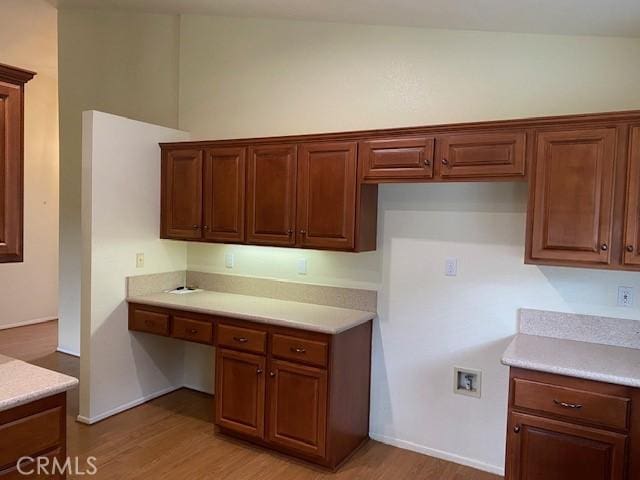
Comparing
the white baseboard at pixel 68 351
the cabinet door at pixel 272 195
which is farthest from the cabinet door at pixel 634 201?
the white baseboard at pixel 68 351

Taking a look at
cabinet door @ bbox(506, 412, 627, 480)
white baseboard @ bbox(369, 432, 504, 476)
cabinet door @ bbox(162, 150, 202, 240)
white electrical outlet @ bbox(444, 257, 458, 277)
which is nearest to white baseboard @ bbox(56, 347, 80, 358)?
cabinet door @ bbox(162, 150, 202, 240)

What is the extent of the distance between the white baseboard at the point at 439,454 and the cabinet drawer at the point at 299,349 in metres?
0.87

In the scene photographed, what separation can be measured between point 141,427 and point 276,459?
3.52 ft

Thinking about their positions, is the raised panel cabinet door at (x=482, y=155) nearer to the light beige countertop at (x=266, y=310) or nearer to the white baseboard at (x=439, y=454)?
the light beige countertop at (x=266, y=310)

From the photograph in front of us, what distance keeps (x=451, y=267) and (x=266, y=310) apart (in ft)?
4.07

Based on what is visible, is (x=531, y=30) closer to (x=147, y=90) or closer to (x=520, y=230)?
(x=520, y=230)

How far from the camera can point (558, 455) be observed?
2.19 meters

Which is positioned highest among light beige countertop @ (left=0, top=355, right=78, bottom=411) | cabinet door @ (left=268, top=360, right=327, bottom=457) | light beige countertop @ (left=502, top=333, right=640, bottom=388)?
light beige countertop @ (left=502, top=333, right=640, bottom=388)

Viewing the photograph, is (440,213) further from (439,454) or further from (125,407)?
(125,407)

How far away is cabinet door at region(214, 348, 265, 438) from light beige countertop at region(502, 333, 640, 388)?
1.55m

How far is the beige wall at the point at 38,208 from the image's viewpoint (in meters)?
5.84

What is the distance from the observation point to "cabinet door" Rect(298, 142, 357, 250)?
2.99m

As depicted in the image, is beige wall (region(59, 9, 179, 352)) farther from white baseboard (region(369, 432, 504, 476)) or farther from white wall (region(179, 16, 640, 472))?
white baseboard (region(369, 432, 504, 476))

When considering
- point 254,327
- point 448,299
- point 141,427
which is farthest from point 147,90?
point 448,299
